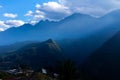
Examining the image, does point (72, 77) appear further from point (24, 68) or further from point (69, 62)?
point (24, 68)

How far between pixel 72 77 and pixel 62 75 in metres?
2.25

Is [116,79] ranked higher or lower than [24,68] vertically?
lower

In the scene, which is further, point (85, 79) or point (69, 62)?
point (85, 79)

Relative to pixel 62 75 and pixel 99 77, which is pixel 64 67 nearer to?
pixel 62 75

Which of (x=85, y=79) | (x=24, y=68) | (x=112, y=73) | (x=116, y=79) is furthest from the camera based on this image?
(x=112, y=73)

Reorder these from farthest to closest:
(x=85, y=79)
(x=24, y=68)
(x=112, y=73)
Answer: (x=112, y=73)
(x=85, y=79)
(x=24, y=68)

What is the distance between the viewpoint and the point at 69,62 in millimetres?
73688

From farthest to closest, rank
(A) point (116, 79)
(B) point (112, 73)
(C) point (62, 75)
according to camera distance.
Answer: (B) point (112, 73) → (A) point (116, 79) → (C) point (62, 75)

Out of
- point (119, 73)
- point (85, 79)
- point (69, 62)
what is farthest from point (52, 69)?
point (69, 62)

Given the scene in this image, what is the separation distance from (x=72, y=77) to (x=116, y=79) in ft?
383

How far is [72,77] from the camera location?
71.4m

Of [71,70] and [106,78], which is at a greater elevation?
[71,70]

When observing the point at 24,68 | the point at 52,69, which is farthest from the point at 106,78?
the point at 24,68

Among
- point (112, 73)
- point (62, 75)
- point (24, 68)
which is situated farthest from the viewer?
point (112, 73)
